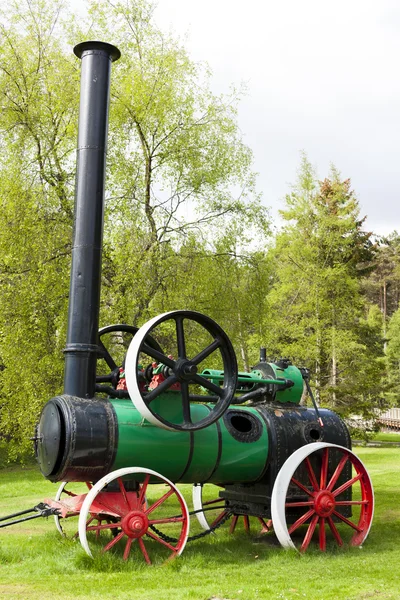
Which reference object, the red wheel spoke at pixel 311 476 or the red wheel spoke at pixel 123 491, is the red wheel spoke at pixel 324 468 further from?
the red wheel spoke at pixel 123 491

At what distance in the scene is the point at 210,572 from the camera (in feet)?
21.6

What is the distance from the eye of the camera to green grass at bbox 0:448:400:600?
5703 mm

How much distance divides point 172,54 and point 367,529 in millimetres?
9673

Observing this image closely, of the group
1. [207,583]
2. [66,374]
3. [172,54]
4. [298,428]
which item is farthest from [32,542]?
[172,54]

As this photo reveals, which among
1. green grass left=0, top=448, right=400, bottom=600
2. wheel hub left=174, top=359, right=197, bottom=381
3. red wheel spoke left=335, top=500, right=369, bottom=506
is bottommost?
green grass left=0, top=448, right=400, bottom=600

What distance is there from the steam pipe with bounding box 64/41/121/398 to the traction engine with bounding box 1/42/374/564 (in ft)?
0.04

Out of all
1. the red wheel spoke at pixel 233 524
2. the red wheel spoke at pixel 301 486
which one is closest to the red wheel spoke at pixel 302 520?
the red wheel spoke at pixel 301 486

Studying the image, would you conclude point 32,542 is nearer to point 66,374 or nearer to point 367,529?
point 66,374

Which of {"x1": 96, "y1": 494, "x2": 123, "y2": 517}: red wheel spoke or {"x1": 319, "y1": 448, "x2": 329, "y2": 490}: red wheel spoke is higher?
{"x1": 319, "y1": 448, "x2": 329, "y2": 490}: red wheel spoke

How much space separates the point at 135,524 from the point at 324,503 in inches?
87.7

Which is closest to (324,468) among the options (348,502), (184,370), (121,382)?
(348,502)

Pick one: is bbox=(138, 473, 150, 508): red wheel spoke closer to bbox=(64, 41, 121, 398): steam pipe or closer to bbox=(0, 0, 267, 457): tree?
bbox=(64, 41, 121, 398): steam pipe

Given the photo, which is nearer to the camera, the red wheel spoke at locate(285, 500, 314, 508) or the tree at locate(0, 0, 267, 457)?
the red wheel spoke at locate(285, 500, 314, 508)

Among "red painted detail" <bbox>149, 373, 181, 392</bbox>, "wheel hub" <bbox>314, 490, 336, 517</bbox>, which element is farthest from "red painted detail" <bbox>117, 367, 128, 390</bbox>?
"wheel hub" <bbox>314, 490, 336, 517</bbox>
